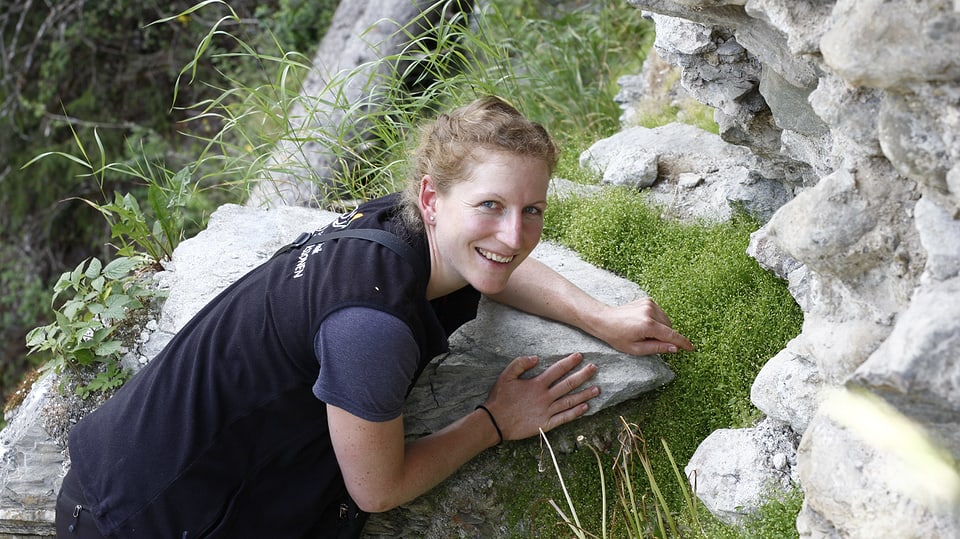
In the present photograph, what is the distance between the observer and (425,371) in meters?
3.31

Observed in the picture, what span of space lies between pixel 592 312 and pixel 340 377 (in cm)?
104

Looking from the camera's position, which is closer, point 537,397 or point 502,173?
point 502,173

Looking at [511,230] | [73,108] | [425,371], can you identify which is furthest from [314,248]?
[73,108]

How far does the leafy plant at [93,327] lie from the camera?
3557 mm

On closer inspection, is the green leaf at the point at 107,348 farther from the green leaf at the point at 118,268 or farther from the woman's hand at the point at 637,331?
the woman's hand at the point at 637,331

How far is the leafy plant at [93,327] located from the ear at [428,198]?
151 centimetres

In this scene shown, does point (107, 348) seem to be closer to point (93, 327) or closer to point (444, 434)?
point (93, 327)

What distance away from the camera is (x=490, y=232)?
268 centimetres

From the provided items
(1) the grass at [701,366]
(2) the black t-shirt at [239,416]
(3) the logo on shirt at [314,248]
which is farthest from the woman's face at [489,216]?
(1) the grass at [701,366]

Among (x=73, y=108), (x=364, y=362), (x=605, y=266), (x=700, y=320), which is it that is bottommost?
(x=73, y=108)

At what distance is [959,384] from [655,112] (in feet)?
11.6

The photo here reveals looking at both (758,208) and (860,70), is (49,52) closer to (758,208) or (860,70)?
(758,208)

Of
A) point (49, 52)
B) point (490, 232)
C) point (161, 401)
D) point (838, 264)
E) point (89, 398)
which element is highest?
point (838, 264)

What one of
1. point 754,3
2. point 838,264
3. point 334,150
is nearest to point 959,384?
point 838,264
